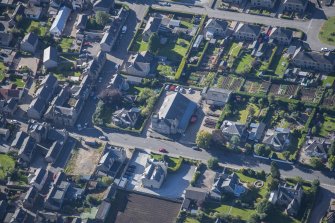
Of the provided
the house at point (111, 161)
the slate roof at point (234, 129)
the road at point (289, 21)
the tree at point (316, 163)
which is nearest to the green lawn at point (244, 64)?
the road at point (289, 21)

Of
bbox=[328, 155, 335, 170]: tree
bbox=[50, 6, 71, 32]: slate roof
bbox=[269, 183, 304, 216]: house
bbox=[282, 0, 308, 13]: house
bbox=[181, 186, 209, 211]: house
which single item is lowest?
bbox=[181, 186, 209, 211]: house

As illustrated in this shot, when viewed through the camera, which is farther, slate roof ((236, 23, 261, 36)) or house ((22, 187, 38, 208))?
slate roof ((236, 23, 261, 36))

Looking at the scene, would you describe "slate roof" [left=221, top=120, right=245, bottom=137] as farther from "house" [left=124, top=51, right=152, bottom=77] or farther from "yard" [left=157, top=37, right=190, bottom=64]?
"house" [left=124, top=51, right=152, bottom=77]

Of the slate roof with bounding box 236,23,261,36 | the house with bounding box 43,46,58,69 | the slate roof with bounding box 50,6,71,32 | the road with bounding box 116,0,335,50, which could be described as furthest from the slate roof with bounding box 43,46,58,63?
the slate roof with bounding box 236,23,261,36

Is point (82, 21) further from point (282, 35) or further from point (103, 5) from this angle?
point (282, 35)

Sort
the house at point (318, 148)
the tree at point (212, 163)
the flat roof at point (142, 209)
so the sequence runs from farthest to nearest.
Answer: the tree at point (212, 163) < the house at point (318, 148) < the flat roof at point (142, 209)

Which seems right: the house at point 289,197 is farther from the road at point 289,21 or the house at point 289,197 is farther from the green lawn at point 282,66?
the road at point 289,21
